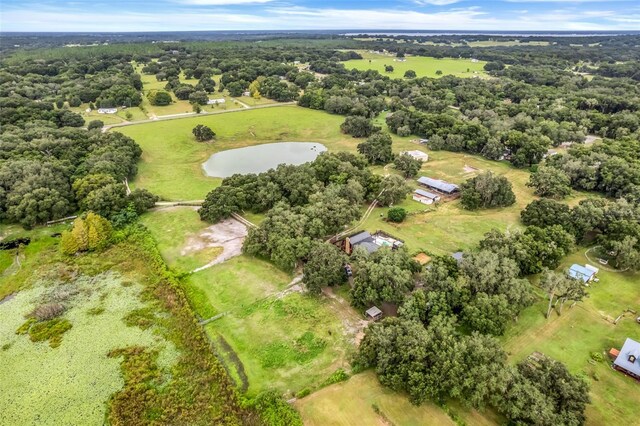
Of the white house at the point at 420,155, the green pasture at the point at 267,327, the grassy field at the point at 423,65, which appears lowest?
the green pasture at the point at 267,327

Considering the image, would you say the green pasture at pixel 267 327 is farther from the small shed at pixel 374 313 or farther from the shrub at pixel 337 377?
the small shed at pixel 374 313

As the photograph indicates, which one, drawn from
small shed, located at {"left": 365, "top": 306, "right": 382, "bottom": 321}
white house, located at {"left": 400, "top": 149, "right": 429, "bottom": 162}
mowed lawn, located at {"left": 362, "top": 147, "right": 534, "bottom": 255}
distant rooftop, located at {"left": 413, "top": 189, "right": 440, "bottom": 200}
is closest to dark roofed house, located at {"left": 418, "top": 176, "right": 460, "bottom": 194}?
mowed lawn, located at {"left": 362, "top": 147, "right": 534, "bottom": 255}

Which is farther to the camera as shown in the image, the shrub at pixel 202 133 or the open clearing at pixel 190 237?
the shrub at pixel 202 133

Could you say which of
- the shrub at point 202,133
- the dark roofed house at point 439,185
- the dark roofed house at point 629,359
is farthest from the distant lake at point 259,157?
the dark roofed house at point 629,359

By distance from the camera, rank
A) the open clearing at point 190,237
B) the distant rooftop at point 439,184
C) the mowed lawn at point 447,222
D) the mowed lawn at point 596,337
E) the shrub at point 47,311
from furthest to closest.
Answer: the distant rooftop at point 439,184, the mowed lawn at point 447,222, the open clearing at point 190,237, the shrub at point 47,311, the mowed lawn at point 596,337

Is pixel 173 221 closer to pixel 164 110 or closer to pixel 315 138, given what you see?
pixel 315 138

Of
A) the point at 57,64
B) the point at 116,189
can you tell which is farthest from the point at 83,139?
the point at 57,64
